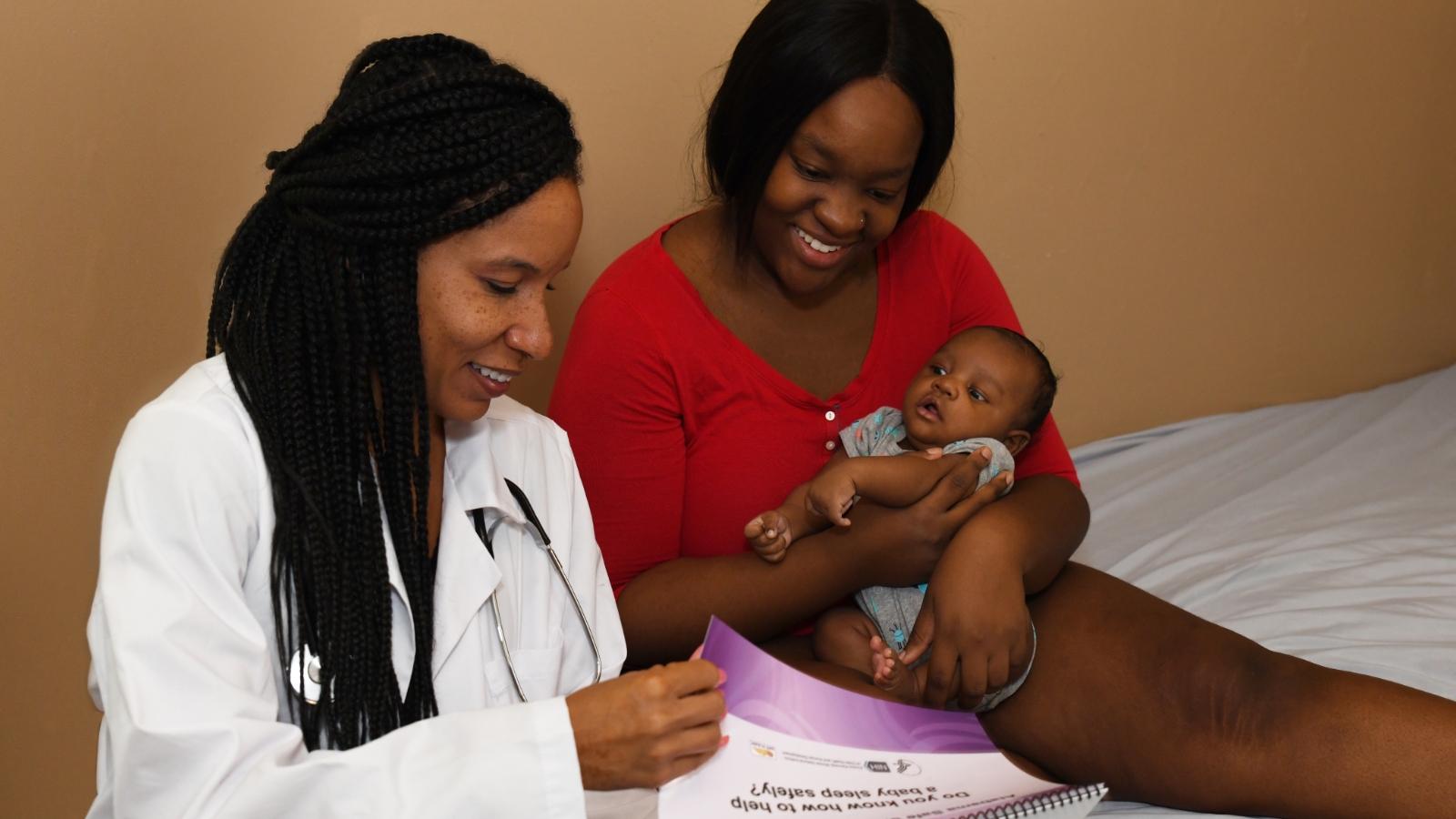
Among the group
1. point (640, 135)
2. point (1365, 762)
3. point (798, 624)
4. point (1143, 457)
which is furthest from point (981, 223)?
point (1365, 762)

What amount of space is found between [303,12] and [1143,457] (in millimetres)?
2144

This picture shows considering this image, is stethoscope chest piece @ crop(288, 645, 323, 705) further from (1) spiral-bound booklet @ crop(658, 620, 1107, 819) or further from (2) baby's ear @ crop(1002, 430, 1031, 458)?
(2) baby's ear @ crop(1002, 430, 1031, 458)

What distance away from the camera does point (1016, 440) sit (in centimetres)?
194

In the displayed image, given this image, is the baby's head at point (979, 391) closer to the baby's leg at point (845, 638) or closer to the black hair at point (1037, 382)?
the black hair at point (1037, 382)

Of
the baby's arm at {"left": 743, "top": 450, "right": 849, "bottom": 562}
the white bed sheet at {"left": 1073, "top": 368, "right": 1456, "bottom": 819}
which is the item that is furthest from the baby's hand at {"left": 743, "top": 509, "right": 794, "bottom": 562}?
the white bed sheet at {"left": 1073, "top": 368, "right": 1456, "bottom": 819}

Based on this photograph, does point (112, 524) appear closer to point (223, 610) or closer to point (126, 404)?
point (223, 610)

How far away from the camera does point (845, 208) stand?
1.72 metres

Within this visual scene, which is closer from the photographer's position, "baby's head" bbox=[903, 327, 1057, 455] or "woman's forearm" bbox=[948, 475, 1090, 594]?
"woman's forearm" bbox=[948, 475, 1090, 594]

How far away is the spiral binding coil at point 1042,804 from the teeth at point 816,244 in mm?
911

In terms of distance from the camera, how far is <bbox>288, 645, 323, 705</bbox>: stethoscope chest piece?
1.18 m

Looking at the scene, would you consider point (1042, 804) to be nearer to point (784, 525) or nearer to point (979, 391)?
point (784, 525)

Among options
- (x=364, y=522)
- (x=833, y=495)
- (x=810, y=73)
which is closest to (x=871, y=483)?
(x=833, y=495)

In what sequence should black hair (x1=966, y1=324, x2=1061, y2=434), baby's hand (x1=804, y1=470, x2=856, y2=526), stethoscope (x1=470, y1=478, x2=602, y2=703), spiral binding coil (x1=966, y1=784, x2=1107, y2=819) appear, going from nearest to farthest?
spiral binding coil (x1=966, y1=784, x2=1107, y2=819), stethoscope (x1=470, y1=478, x2=602, y2=703), baby's hand (x1=804, y1=470, x2=856, y2=526), black hair (x1=966, y1=324, x2=1061, y2=434)

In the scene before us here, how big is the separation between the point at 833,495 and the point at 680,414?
287 mm
